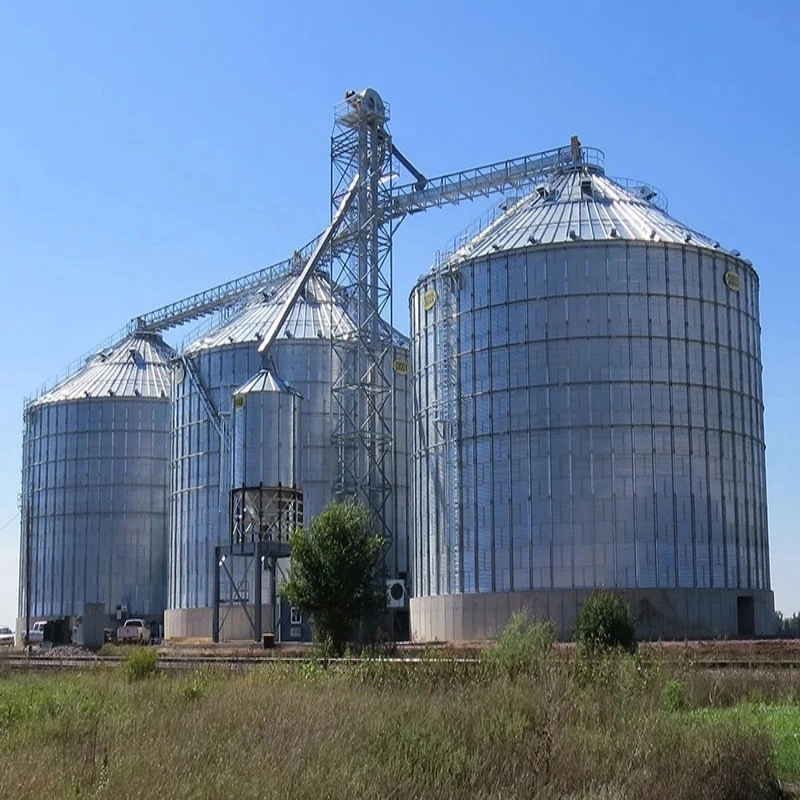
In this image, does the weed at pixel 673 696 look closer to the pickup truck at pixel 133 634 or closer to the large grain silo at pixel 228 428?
the large grain silo at pixel 228 428

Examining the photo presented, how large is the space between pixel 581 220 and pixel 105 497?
159 feet

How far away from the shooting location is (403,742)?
1694 cm

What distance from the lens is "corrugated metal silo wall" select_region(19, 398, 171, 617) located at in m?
92.0

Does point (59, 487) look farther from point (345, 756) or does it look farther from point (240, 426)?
point (345, 756)

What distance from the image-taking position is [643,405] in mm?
55594

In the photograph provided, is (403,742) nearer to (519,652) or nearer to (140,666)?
(519,652)

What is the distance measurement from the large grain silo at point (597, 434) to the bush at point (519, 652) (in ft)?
90.7

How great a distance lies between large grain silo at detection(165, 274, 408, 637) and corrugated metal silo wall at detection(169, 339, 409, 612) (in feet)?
0.21

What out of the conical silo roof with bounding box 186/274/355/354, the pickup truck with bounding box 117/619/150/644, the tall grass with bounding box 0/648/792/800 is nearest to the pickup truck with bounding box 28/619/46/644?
the pickup truck with bounding box 117/619/150/644

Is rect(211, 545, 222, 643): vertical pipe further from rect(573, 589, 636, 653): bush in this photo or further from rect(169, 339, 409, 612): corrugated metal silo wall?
rect(573, 589, 636, 653): bush

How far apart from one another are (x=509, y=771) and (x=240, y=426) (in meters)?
52.2

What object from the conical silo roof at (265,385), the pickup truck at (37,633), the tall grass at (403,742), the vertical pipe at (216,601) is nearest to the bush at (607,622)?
the tall grass at (403,742)

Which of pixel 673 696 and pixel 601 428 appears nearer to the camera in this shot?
pixel 673 696

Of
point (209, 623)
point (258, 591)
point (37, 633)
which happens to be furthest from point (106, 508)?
point (258, 591)
